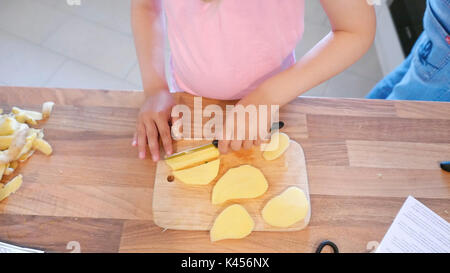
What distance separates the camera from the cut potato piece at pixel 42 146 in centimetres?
61

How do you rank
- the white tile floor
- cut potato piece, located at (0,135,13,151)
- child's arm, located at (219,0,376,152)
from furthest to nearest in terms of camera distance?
the white tile floor → cut potato piece, located at (0,135,13,151) → child's arm, located at (219,0,376,152)

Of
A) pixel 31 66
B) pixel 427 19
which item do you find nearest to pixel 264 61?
pixel 427 19

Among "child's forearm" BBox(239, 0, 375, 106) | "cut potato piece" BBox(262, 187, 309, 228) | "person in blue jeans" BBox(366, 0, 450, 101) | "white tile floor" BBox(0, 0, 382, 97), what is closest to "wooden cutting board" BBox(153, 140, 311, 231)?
"cut potato piece" BBox(262, 187, 309, 228)

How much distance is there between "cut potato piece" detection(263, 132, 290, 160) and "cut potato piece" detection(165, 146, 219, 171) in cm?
A: 11

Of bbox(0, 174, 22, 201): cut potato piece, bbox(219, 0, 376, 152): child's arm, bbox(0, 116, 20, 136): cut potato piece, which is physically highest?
bbox(219, 0, 376, 152): child's arm

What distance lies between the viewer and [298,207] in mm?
548

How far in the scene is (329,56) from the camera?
1.82 feet

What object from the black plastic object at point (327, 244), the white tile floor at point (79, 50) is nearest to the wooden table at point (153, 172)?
the black plastic object at point (327, 244)

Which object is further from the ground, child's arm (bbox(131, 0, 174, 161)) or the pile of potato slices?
child's arm (bbox(131, 0, 174, 161))

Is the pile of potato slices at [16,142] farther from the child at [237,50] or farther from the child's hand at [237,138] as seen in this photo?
the child's hand at [237,138]

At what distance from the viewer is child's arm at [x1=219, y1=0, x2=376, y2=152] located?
49 centimetres

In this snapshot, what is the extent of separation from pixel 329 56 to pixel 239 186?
302 mm

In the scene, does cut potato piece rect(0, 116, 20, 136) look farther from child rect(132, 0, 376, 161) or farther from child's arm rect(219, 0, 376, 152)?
child's arm rect(219, 0, 376, 152)
